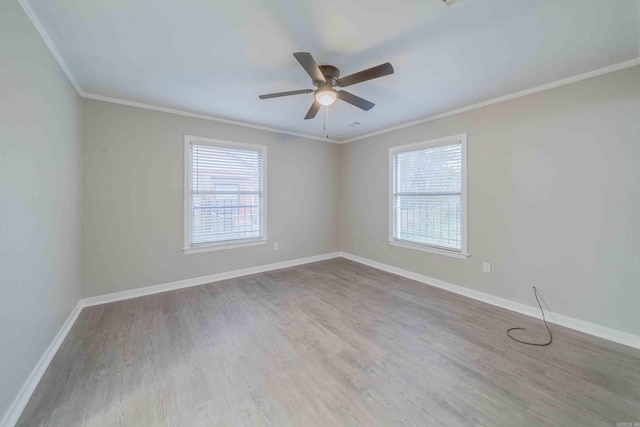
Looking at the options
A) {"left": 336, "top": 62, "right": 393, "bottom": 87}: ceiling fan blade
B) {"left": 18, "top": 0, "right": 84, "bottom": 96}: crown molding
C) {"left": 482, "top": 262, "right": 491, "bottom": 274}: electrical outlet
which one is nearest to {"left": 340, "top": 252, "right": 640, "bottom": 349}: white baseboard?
{"left": 482, "top": 262, "right": 491, "bottom": 274}: electrical outlet

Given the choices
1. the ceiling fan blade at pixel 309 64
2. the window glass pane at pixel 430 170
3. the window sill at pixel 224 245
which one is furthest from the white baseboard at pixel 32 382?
the window glass pane at pixel 430 170

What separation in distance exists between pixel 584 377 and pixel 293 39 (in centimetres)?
337

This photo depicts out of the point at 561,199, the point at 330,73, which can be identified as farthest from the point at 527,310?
the point at 330,73

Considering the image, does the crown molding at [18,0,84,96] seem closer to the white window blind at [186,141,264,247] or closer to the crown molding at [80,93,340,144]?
the crown molding at [80,93,340,144]

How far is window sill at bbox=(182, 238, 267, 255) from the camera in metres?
3.68

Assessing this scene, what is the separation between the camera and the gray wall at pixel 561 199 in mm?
2248

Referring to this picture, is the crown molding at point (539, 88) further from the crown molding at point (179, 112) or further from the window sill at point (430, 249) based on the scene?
the crown molding at point (179, 112)

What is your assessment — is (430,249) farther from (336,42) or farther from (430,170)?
(336,42)

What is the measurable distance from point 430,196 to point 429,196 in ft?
0.06

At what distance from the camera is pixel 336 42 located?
1951 mm

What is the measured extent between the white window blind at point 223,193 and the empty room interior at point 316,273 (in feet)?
0.11

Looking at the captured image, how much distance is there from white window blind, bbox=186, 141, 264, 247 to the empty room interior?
1.3 inches

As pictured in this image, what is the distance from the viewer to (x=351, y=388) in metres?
1.70

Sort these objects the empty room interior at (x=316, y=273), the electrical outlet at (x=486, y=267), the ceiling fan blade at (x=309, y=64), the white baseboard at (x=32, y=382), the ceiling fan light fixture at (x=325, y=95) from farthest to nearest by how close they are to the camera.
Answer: the electrical outlet at (x=486, y=267) → the ceiling fan light fixture at (x=325, y=95) → the ceiling fan blade at (x=309, y=64) → the empty room interior at (x=316, y=273) → the white baseboard at (x=32, y=382)
